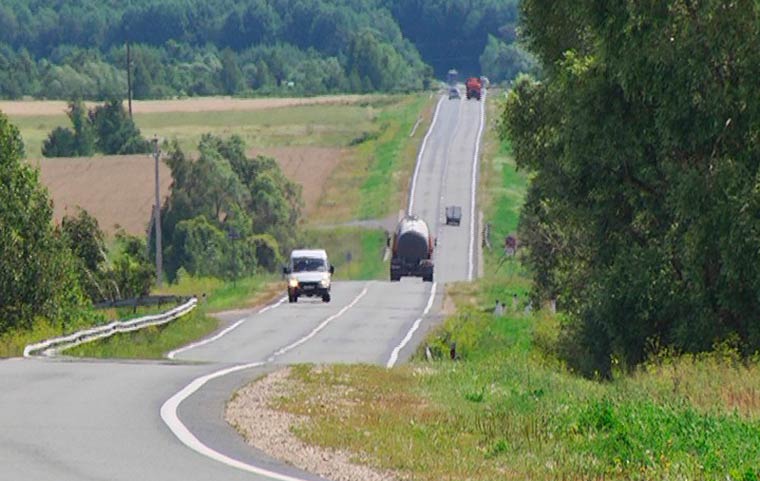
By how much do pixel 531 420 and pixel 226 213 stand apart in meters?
90.7

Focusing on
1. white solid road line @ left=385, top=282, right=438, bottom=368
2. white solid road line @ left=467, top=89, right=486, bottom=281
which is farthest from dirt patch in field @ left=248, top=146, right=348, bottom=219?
white solid road line @ left=385, top=282, right=438, bottom=368

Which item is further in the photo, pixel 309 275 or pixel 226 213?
pixel 226 213

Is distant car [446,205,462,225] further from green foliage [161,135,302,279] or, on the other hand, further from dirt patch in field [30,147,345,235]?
dirt patch in field [30,147,345,235]

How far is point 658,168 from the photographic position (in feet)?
110

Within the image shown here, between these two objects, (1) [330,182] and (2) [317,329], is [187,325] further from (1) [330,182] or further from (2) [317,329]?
(1) [330,182]

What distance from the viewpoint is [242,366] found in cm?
2433

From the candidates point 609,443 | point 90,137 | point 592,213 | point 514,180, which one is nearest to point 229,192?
point 514,180

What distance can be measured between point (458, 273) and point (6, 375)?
72.6m

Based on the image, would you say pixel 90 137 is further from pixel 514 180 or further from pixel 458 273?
pixel 458 273

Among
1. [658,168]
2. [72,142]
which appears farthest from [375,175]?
[658,168]

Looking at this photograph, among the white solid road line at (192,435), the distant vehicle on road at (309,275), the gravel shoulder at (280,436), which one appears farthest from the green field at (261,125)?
the gravel shoulder at (280,436)

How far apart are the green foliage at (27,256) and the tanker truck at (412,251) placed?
3309cm

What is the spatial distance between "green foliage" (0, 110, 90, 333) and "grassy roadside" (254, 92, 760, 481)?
25701mm

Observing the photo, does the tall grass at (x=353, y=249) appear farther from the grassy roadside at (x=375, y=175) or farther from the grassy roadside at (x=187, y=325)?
the grassy roadside at (x=187, y=325)
